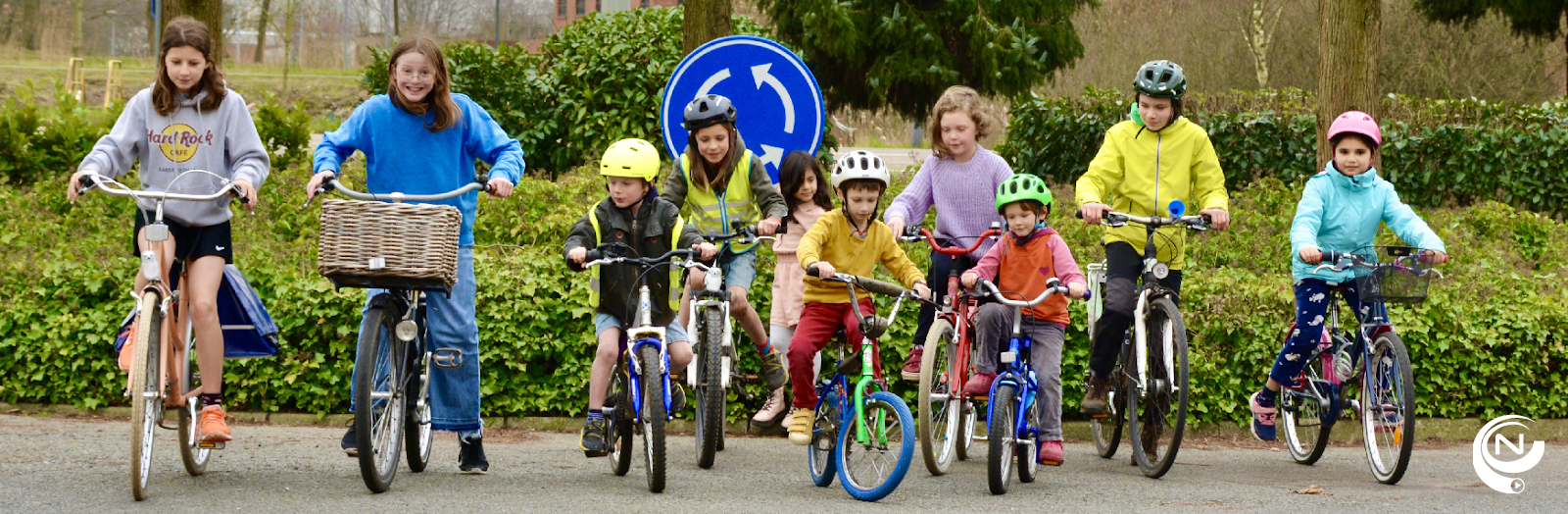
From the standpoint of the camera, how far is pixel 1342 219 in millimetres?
6352

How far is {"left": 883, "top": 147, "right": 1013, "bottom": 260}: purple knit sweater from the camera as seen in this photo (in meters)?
6.84

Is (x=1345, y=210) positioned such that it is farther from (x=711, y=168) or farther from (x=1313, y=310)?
(x=711, y=168)

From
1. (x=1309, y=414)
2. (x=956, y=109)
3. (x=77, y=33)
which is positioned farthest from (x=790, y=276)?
(x=77, y=33)

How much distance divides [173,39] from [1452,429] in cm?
643

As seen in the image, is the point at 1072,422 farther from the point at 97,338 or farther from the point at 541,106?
the point at 541,106

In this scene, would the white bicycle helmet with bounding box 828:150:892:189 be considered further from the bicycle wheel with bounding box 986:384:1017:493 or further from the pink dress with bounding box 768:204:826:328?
the bicycle wheel with bounding box 986:384:1017:493

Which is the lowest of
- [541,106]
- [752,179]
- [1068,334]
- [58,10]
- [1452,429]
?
[1452,429]

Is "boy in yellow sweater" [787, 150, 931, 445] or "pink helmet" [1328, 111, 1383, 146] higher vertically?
"pink helmet" [1328, 111, 1383, 146]

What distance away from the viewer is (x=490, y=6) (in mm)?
39562

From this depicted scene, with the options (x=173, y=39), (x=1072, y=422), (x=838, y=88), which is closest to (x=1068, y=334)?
(x=1072, y=422)

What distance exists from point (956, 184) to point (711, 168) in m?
1.17

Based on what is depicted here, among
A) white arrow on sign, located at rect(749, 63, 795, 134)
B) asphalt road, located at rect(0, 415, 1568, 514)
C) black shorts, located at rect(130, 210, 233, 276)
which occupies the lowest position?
asphalt road, located at rect(0, 415, 1568, 514)

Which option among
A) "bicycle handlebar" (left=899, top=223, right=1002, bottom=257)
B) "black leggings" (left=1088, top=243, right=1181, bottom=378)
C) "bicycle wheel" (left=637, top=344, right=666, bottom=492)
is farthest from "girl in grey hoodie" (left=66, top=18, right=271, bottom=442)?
"black leggings" (left=1088, top=243, right=1181, bottom=378)

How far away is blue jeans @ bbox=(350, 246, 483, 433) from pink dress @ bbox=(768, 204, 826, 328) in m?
1.61
